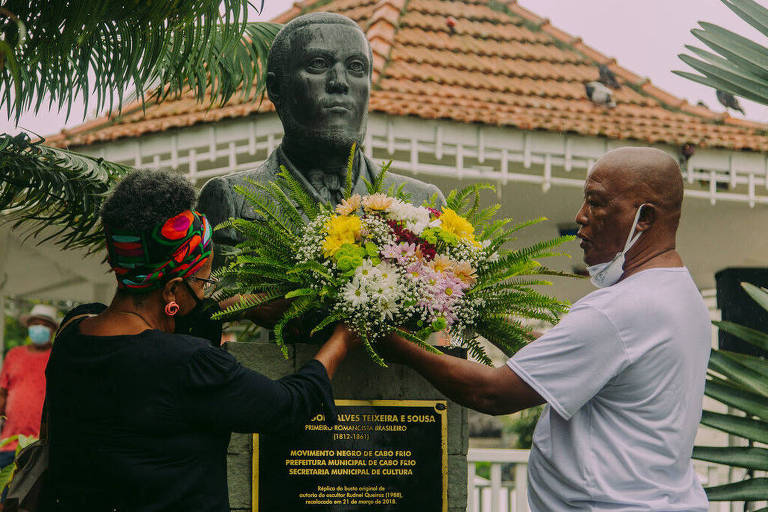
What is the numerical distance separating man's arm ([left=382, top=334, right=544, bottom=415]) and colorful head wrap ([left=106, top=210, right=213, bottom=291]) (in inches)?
33.1

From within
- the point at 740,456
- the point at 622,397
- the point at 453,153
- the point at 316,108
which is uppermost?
the point at 316,108

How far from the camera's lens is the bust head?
3.76 meters

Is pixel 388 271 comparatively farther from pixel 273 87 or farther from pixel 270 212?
pixel 273 87

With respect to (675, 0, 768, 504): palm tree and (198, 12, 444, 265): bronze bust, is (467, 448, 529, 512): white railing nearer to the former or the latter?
(675, 0, 768, 504): palm tree

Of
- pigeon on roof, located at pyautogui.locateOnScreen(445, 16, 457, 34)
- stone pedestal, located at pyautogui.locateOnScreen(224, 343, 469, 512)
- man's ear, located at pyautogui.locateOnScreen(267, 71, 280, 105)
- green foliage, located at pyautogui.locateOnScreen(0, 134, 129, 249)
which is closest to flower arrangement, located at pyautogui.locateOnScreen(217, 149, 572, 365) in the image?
stone pedestal, located at pyautogui.locateOnScreen(224, 343, 469, 512)

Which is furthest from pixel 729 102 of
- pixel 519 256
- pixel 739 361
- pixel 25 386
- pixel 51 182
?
pixel 519 256

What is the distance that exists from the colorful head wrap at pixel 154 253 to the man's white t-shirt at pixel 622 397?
99cm

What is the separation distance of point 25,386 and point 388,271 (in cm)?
580

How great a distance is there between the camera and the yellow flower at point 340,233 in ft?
10.0

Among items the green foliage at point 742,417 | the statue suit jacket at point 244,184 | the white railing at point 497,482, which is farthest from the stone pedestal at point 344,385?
the white railing at point 497,482

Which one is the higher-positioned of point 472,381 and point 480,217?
point 480,217

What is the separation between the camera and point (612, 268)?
2.81 metres

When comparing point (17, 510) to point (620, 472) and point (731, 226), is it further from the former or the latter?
point (731, 226)

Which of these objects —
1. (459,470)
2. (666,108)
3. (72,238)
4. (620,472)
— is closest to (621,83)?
(666,108)
